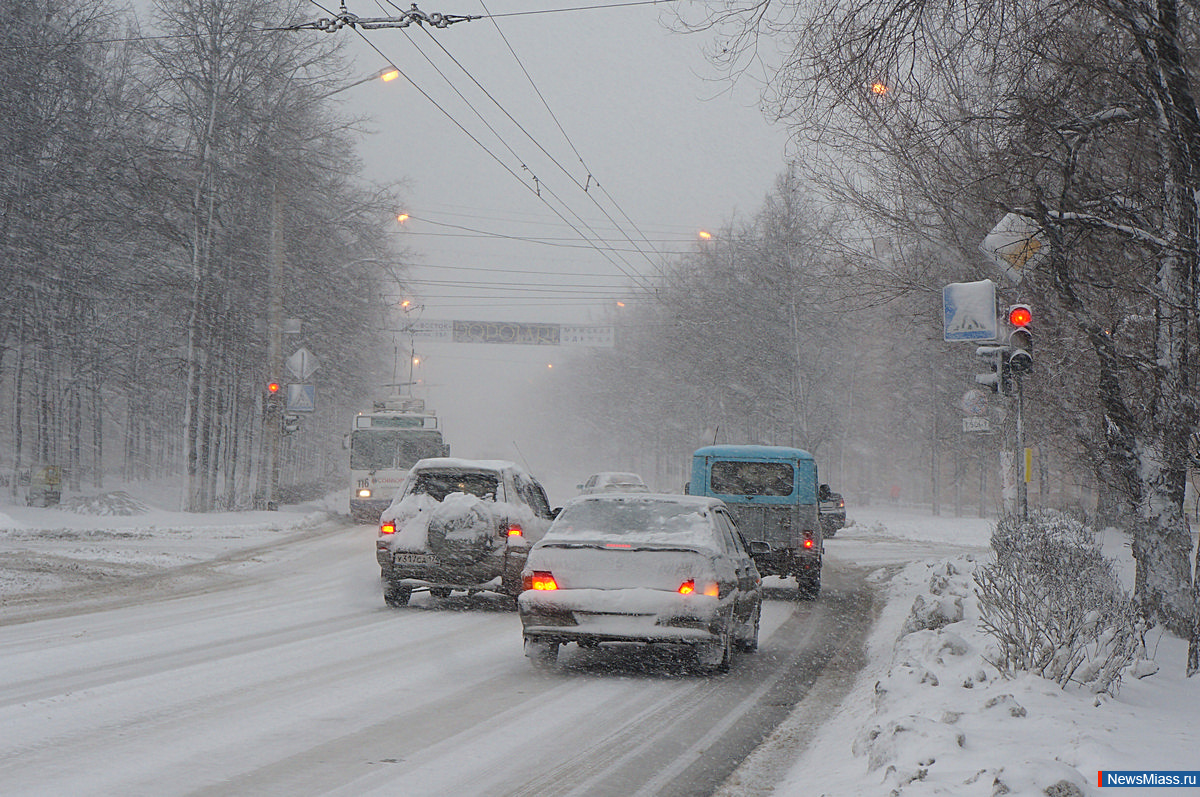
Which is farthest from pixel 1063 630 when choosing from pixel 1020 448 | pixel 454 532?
pixel 454 532

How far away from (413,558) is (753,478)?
5816mm

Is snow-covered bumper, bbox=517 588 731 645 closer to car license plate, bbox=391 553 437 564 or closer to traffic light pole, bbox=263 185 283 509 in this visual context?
car license plate, bbox=391 553 437 564

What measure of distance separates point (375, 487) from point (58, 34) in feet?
49.7

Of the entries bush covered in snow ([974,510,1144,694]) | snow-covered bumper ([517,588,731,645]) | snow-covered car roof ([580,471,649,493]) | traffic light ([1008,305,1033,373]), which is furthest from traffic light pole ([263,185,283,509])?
bush covered in snow ([974,510,1144,694])

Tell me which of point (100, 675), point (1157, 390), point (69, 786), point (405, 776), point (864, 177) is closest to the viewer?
point (69, 786)

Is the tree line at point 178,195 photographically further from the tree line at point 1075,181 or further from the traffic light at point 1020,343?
the traffic light at point 1020,343

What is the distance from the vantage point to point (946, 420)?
44719mm

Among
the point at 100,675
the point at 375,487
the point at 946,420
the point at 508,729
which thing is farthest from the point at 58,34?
the point at 946,420

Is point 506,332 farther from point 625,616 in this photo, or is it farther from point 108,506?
point 625,616

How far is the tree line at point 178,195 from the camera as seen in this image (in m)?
30.1

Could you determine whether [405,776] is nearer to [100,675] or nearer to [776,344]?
[100,675]

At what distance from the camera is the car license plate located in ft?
42.9

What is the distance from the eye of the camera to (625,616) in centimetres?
887
